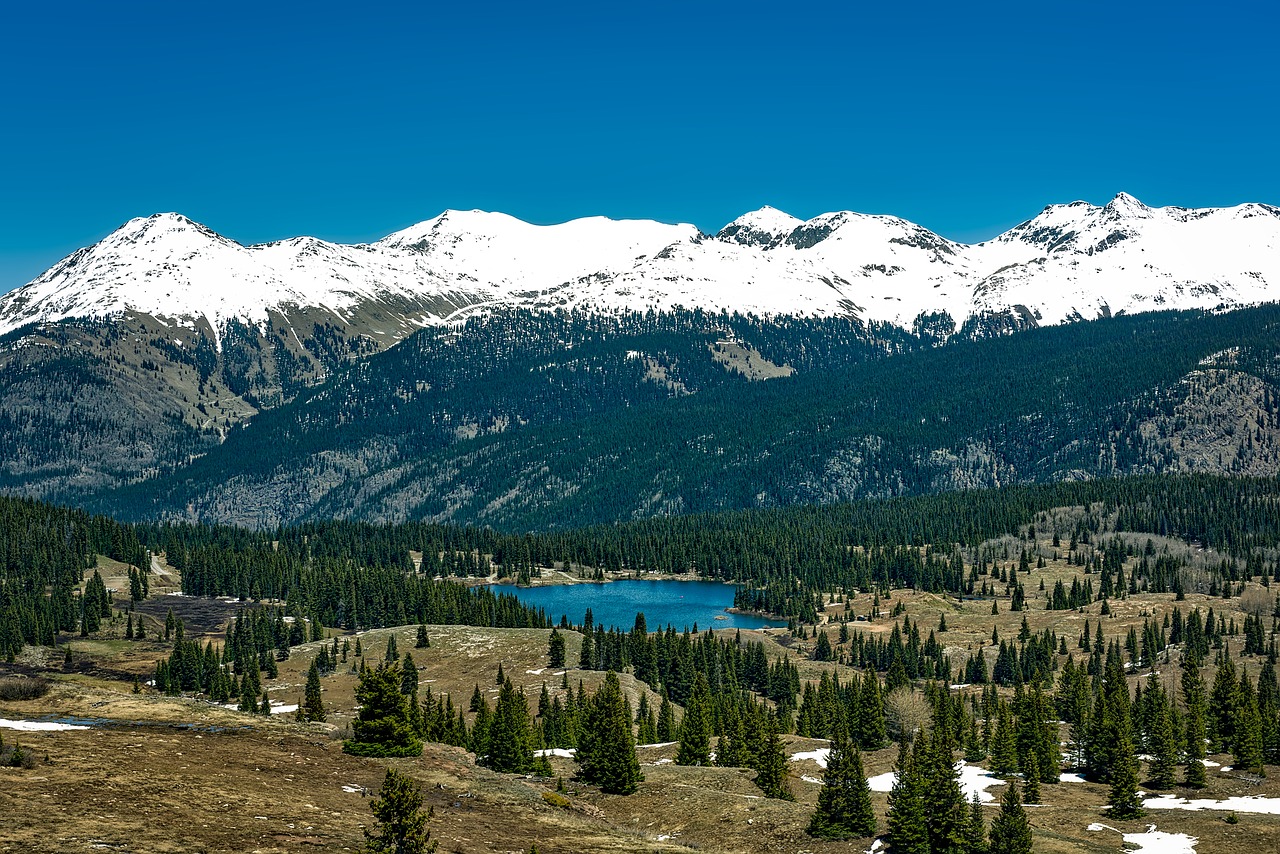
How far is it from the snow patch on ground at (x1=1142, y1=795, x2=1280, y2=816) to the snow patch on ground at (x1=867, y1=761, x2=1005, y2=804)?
13.0m

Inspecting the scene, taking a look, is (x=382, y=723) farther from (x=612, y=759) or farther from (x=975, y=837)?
(x=975, y=837)

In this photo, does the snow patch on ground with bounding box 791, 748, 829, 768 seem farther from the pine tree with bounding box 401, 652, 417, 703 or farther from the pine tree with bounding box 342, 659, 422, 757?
the pine tree with bounding box 342, 659, 422, 757

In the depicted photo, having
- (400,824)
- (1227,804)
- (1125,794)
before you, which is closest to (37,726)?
(400,824)

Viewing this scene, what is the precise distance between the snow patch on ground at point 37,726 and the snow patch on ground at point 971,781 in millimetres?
63343

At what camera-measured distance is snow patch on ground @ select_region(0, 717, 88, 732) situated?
80.9 metres

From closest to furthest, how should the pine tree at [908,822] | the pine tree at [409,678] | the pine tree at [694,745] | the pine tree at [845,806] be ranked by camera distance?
the pine tree at [908,822], the pine tree at [845,806], the pine tree at [694,745], the pine tree at [409,678]

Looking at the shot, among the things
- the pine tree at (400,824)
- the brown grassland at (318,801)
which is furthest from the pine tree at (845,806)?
the pine tree at (400,824)

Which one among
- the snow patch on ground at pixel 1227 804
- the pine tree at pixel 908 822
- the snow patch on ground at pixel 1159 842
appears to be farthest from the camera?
the snow patch on ground at pixel 1227 804

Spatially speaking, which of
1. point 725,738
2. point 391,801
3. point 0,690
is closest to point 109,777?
point 391,801

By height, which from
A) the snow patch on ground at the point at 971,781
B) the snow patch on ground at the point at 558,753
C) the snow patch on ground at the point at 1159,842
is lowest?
the snow patch on ground at the point at 971,781

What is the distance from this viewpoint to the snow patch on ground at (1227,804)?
106375 mm

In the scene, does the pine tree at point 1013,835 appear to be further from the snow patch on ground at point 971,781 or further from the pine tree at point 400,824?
the pine tree at point 400,824

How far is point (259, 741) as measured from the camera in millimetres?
85000

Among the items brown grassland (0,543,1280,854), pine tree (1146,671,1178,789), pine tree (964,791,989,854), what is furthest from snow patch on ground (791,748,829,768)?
pine tree (964,791,989,854)
